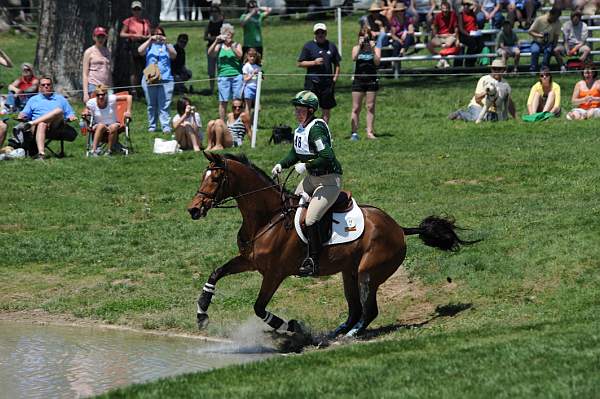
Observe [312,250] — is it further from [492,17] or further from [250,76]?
[492,17]

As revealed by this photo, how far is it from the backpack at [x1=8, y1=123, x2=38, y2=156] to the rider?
10.7 m

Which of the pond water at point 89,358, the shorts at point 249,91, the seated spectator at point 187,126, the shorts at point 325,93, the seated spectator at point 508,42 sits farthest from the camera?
the seated spectator at point 508,42

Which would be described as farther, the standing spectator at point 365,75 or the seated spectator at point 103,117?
the standing spectator at point 365,75

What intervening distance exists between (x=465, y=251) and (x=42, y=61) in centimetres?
1509

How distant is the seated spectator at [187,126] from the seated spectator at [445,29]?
10.2 metres

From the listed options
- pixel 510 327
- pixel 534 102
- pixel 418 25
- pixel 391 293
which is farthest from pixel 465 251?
pixel 418 25

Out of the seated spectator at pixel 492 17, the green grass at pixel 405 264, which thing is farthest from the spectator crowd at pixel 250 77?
the seated spectator at pixel 492 17

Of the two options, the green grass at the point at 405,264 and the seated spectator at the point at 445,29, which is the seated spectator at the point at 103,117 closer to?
the green grass at the point at 405,264

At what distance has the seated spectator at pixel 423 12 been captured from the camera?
3312cm

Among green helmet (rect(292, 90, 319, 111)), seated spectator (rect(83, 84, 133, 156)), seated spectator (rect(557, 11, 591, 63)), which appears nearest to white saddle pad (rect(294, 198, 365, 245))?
green helmet (rect(292, 90, 319, 111))

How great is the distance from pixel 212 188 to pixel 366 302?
A: 2.15 m

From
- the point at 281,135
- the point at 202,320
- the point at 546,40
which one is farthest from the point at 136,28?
the point at 202,320

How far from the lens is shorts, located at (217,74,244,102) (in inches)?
970

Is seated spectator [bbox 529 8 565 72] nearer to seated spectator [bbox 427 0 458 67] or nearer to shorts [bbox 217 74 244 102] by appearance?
seated spectator [bbox 427 0 458 67]
